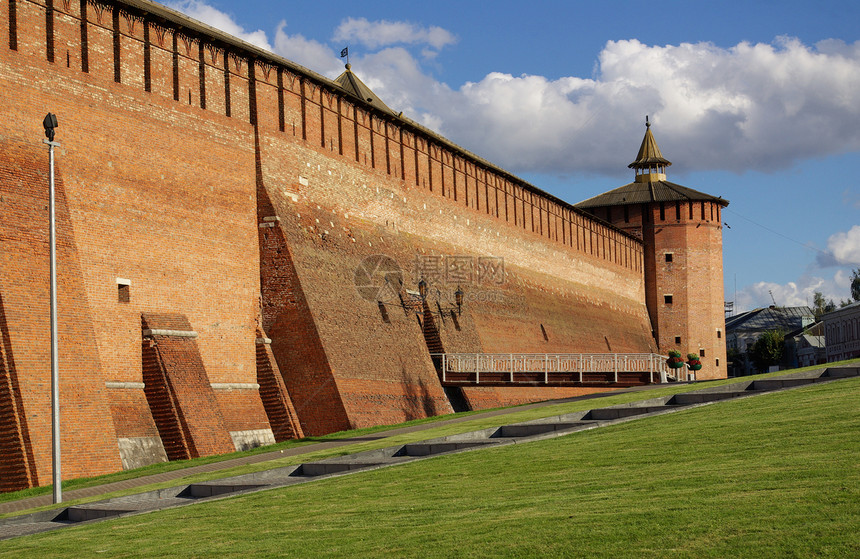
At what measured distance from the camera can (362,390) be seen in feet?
80.7

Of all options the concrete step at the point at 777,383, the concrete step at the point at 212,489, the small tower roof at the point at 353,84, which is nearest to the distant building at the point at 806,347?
the small tower roof at the point at 353,84

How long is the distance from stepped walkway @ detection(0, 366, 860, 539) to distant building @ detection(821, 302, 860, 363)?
179ft

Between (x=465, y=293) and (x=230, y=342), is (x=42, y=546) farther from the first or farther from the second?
(x=465, y=293)

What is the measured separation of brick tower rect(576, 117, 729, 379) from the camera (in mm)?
54750

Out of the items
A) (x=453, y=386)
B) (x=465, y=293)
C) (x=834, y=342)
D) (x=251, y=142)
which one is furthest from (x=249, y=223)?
(x=834, y=342)

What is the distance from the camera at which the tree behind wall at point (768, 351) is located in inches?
3386

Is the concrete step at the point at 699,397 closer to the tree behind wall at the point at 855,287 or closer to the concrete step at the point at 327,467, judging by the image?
the concrete step at the point at 327,467

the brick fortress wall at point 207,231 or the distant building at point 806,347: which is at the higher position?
the brick fortress wall at point 207,231

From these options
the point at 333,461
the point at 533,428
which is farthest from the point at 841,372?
the point at 333,461

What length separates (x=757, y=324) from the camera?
4313 inches

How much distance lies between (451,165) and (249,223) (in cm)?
1309

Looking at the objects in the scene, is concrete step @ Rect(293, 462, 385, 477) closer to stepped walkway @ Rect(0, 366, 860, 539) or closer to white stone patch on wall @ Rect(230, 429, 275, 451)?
stepped walkway @ Rect(0, 366, 860, 539)

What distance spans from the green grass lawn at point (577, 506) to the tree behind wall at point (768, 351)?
76.2m

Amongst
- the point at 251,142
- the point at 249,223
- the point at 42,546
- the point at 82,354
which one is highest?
the point at 251,142
